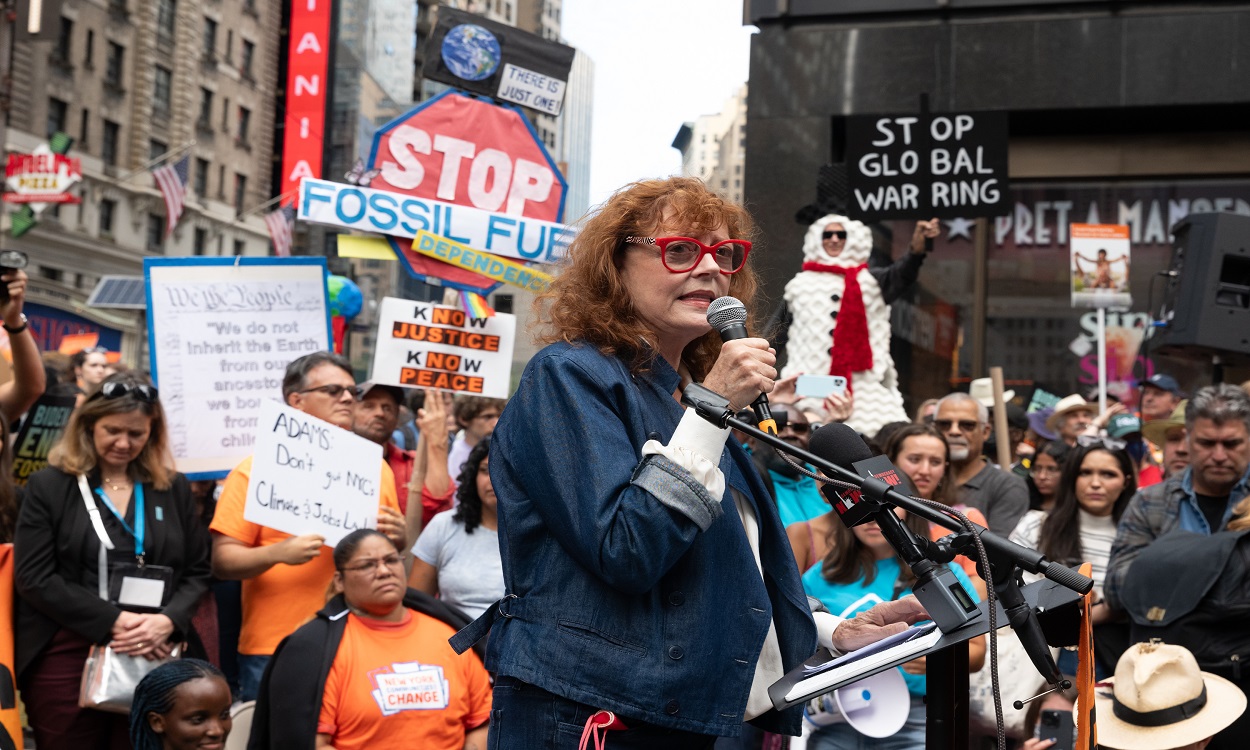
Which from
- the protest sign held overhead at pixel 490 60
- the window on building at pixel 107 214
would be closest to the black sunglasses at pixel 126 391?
the protest sign held overhead at pixel 490 60

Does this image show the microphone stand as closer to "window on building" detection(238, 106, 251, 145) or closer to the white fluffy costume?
the white fluffy costume

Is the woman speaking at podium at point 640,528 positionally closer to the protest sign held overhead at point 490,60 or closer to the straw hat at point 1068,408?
the protest sign held overhead at point 490,60

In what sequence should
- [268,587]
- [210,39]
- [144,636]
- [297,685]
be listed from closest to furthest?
[297,685] < [144,636] < [268,587] < [210,39]

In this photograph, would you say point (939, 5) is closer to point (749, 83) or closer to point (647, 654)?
point (749, 83)

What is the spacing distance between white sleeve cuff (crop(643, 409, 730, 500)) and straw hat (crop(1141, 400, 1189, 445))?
19.3ft

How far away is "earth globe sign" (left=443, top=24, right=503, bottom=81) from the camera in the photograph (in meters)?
7.82

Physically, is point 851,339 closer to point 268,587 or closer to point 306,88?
point 268,587

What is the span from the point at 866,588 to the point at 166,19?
4874 centimetres

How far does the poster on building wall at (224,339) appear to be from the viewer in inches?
255

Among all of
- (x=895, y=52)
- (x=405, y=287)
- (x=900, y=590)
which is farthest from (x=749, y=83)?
(x=405, y=287)

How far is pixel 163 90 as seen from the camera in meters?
48.6

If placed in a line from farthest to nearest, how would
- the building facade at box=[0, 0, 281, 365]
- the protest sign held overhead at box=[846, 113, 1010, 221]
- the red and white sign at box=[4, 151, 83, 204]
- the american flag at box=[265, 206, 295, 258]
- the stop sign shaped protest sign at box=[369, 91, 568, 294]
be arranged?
the building facade at box=[0, 0, 281, 365], the red and white sign at box=[4, 151, 83, 204], the american flag at box=[265, 206, 295, 258], the protest sign held overhead at box=[846, 113, 1010, 221], the stop sign shaped protest sign at box=[369, 91, 568, 294]

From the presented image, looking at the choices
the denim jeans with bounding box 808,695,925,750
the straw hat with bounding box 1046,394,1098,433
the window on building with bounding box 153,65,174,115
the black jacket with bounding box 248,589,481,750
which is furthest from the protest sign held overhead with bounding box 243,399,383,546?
the window on building with bounding box 153,65,174,115

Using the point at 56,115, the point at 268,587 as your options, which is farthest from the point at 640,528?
the point at 56,115
